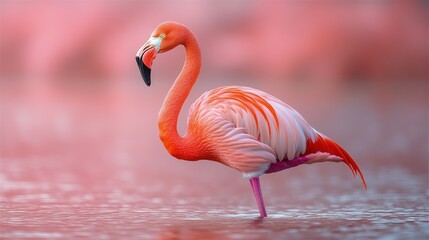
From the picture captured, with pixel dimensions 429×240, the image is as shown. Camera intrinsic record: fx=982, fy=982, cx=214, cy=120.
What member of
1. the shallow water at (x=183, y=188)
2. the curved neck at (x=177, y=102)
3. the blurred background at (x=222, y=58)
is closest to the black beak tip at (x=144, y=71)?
the curved neck at (x=177, y=102)

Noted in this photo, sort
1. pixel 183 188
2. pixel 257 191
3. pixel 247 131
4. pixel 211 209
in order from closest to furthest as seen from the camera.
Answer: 1. pixel 247 131
2. pixel 257 191
3. pixel 211 209
4. pixel 183 188

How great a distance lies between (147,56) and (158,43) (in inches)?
4.3

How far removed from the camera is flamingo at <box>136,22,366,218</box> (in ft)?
16.4

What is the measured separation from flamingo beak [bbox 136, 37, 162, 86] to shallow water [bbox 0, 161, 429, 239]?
0.76 m

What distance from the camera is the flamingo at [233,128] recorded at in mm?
4996

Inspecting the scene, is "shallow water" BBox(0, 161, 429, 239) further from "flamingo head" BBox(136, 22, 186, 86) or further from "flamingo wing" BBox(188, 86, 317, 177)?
"flamingo head" BBox(136, 22, 186, 86)

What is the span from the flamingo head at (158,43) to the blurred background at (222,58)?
878 centimetres

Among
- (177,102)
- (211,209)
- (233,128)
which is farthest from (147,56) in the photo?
(211,209)

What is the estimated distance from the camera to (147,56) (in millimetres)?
4969

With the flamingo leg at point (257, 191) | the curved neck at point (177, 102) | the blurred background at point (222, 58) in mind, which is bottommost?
the flamingo leg at point (257, 191)

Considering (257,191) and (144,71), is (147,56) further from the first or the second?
(257,191)

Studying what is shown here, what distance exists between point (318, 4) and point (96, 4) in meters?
8.01

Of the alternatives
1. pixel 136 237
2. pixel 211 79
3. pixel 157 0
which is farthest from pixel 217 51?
pixel 136 237

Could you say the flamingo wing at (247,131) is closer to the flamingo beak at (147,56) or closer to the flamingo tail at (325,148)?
the flamingo tail at (325,148)
